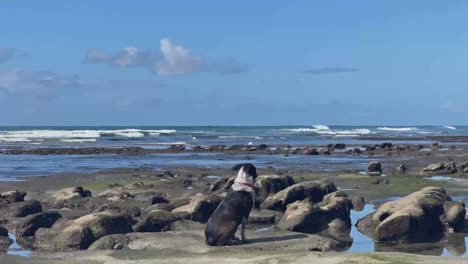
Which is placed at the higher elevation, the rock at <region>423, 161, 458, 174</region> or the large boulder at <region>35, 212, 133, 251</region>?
the rock at <region>423, 161, 458, 174</region>

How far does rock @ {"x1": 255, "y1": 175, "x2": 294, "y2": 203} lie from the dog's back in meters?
7.12

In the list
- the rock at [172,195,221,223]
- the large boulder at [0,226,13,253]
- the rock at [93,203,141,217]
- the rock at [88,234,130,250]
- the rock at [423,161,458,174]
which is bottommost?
the large boulder at [0,226,13,253]

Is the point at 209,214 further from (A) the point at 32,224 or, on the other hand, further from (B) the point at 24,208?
(B) the point at 24,208

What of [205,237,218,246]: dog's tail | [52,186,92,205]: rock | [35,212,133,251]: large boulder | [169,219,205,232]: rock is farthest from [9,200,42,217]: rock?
[205,237,218,246]: dog's tail

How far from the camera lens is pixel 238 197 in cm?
1415

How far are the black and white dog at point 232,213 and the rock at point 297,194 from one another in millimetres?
4714

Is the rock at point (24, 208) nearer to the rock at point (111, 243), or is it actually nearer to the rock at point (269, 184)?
the rock at point (111, 243)

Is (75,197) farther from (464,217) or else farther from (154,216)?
(464,217)

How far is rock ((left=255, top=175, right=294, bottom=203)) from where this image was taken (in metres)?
21.8

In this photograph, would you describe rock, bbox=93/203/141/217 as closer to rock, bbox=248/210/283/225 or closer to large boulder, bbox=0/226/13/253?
large boulder, bbox=0/226/13/253

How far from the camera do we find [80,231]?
14.6 meters

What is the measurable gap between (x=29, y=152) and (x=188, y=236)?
153ft

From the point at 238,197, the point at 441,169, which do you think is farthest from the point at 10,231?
the point at 441,169

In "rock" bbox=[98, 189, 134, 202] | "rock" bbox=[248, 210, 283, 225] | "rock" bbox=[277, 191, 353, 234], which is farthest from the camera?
"rock" bbox=[98, 189, 134, 202]
